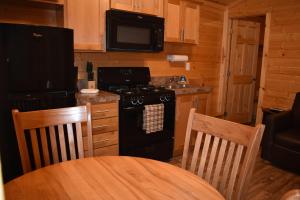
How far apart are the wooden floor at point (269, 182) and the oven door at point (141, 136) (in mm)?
Answer: 300

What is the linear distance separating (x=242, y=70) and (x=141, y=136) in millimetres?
3063

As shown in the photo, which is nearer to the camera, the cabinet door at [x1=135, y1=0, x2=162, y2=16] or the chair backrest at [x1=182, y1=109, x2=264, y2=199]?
the chair backrest at [x1=182, y1=109, x2=264, y2=199]

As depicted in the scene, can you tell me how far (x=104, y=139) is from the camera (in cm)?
270

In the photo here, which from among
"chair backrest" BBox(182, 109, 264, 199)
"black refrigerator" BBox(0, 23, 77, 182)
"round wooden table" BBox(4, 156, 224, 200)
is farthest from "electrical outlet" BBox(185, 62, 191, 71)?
"round wooden table" BBox(4, 156, 224, 200)

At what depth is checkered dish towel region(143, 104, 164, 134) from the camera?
2.97m

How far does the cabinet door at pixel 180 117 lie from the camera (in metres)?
3.39

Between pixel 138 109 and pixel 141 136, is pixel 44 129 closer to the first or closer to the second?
pixel 138 109

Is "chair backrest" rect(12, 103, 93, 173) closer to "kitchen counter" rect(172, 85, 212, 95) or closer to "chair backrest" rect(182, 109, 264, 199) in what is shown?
"chair backrest" rect(182, 109, 264, 199)

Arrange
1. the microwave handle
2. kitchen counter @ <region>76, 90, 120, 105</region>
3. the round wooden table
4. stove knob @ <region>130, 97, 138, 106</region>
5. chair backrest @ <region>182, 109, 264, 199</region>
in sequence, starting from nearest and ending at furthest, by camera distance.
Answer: the round wooden table < chair backrest @ <region>182, 109, 264, 199</region> < kitchen counter @ <region>76, 90, 120, 105</region> < stove knob @ <region>130, 97, 138, 106</region> < the microwave handle

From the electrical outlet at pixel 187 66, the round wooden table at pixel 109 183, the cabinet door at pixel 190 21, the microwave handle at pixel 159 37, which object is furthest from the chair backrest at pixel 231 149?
the electrical outlet at pixel 187 66

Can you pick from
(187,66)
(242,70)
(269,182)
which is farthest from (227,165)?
(242,70)

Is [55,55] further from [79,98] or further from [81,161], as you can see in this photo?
[81,161]

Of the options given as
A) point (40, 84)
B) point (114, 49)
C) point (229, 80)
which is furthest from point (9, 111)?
point (229, 80)

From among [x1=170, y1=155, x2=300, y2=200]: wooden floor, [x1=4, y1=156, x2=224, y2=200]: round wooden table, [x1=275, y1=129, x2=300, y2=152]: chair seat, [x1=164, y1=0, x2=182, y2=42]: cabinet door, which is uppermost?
[x1=164, y1=0, x2=182, y2=42]: cabinet door
